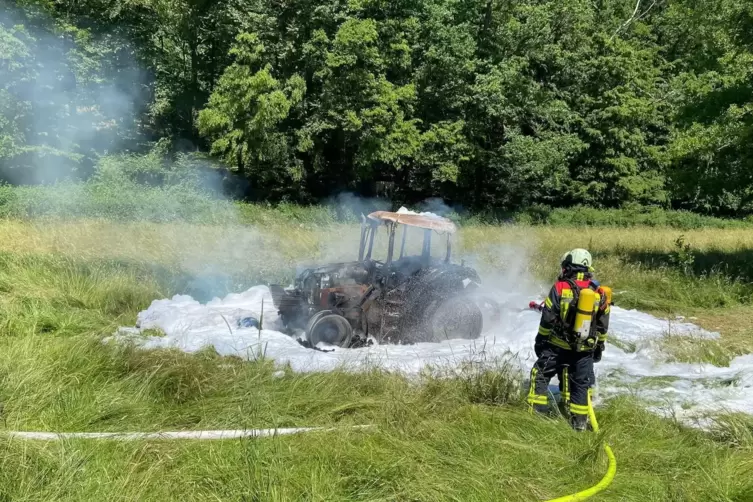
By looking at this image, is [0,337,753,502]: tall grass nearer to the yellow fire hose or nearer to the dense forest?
the yellow fire hose

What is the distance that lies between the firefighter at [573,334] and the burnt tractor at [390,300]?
2534 mm

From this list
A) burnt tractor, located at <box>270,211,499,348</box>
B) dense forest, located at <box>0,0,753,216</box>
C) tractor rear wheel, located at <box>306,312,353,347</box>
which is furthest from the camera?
dense forest, located at <box>0,0,753,216</box>

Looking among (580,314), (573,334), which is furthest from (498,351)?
(580,314)

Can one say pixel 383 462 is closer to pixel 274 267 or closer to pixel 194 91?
pixel 274 267

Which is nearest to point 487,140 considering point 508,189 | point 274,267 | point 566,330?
point 508,189

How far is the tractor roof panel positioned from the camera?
818cm

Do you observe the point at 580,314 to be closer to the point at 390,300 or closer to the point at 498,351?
the point at 498,351

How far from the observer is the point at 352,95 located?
88.1 ft

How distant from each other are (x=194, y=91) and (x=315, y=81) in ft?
21.4

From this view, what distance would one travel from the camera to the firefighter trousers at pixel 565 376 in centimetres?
536

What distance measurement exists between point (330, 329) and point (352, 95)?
68.1 feet

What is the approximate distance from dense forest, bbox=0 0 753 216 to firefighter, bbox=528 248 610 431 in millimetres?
19700

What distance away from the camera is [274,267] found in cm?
1157

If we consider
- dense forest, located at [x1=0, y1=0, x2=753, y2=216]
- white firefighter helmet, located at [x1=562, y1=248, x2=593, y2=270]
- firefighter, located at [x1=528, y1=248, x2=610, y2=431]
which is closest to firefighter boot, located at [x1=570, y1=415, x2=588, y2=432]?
firefighter, located at [x1=528, y1=248, x2=610, y2=431]
